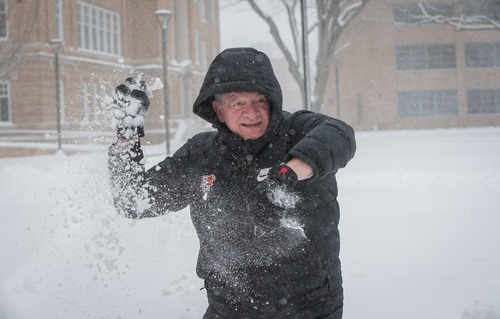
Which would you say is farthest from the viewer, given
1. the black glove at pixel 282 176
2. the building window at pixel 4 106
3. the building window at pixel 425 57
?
the building window at pixel 425 57

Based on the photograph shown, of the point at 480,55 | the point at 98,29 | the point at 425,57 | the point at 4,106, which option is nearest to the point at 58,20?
the point at 98,29

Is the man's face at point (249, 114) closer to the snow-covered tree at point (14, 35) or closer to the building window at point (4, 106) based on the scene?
the snow-covered tree at point (14, 35)


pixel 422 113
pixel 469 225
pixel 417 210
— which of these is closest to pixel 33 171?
pixel 417 210

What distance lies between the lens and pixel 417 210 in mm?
7754

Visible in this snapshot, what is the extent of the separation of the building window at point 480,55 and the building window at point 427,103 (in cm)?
237

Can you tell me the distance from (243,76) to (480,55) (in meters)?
39.5

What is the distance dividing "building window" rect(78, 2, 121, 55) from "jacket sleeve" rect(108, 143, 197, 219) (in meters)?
27.0

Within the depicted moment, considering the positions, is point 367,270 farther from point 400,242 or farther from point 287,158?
point 287,158

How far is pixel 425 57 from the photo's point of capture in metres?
38.5

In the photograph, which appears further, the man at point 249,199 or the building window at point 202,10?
the building window at point 202,10

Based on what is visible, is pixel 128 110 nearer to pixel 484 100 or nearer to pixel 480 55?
pixel 484 100

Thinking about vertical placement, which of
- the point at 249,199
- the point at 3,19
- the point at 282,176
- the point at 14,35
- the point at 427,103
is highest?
the point at 3,19

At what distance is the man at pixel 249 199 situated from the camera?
2.34m

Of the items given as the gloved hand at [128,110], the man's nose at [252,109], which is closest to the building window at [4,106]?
the gloved hand at [128,110]
